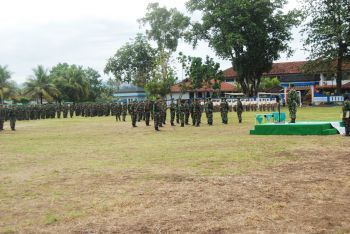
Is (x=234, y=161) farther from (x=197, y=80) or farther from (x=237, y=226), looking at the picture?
(x=197, y=80)

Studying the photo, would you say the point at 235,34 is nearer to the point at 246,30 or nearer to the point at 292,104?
the point at 246,30

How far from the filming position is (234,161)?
35.5ft

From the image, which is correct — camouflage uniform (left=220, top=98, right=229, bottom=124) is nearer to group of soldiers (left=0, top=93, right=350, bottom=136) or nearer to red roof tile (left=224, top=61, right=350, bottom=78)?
group of soldiers (left=0, top=93, right=350, bottom=136)

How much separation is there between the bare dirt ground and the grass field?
13 millimetres

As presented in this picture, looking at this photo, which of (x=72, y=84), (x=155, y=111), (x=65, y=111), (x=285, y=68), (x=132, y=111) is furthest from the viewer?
(x=285, y=68)

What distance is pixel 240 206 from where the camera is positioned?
669cm

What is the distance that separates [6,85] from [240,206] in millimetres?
52518

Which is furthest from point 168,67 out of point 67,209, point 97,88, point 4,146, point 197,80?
point 67,209

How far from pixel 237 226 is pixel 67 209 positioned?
2.69 metres

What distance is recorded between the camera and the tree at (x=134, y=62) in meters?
70.9

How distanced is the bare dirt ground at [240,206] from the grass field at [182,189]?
0.01 metres

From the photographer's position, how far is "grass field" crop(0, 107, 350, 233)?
5992 millimetres

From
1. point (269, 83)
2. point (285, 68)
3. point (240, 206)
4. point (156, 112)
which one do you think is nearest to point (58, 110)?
point (156, 112)

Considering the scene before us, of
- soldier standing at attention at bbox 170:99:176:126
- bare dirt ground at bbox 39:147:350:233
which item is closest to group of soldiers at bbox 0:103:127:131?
soldier standing at attention at bbox 170:99:176:126
